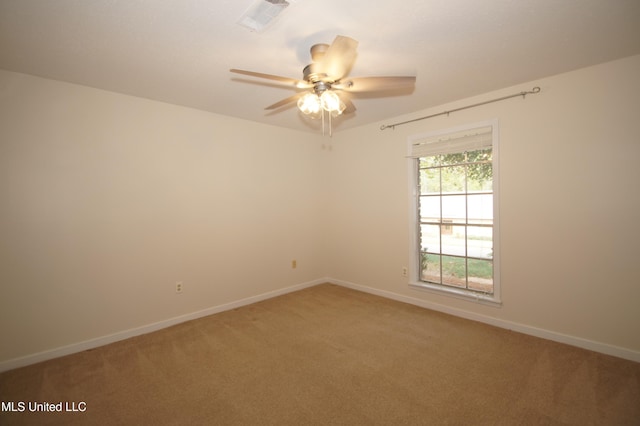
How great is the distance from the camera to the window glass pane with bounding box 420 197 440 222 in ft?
11.6

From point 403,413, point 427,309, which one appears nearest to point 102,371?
point 403,413

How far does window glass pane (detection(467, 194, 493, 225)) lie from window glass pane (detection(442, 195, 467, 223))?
0.06m

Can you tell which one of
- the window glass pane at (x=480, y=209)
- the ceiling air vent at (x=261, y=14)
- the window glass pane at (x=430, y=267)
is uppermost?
the ceiling air vent at (x=261, y=14)

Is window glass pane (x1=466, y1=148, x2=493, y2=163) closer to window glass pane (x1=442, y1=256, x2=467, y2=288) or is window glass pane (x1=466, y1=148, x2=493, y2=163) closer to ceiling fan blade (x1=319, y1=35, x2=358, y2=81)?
window glass pane (x1=442, y1=256, x2=467, y2=288)

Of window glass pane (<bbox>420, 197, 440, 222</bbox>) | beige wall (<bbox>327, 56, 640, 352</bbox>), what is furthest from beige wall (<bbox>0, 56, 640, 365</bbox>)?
window glass pane (<bbox>420, 197, 440, 222</bbox>)

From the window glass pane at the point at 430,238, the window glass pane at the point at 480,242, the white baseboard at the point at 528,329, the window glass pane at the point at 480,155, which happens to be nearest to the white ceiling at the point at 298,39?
the window glass pane at the point at 480,155

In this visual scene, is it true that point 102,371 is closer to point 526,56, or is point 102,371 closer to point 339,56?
point 339,56

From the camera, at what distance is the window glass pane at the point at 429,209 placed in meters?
3.55

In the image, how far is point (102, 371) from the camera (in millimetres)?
2303

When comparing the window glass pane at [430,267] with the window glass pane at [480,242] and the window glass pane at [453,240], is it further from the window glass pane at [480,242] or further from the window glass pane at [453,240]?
the window glass pane at [480,242]

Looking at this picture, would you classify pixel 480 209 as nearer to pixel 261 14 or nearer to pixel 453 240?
pixel 453 240

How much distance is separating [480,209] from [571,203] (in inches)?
30.3

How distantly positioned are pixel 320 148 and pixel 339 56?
304 centimetres

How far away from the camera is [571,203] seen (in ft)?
8.41
